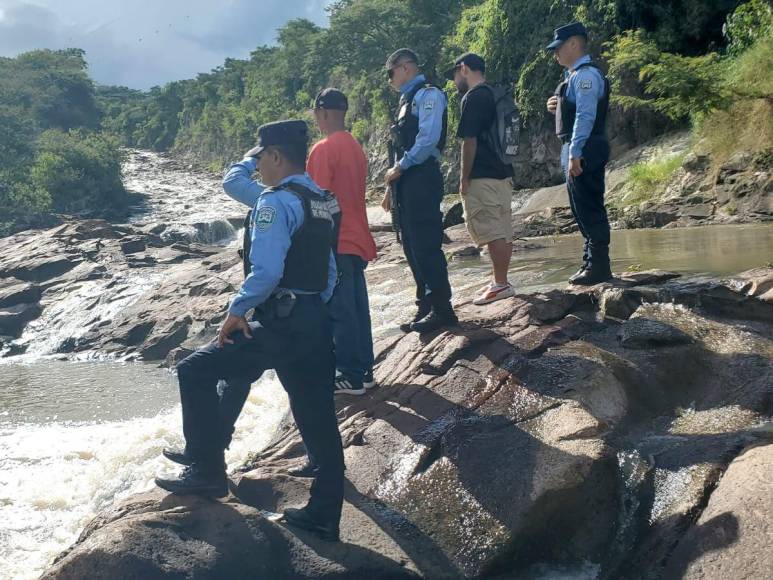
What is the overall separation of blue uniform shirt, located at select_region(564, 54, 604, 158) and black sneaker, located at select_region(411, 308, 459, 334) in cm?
140

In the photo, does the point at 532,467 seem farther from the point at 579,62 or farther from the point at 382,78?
the point at 382,78

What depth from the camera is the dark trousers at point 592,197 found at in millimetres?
5457

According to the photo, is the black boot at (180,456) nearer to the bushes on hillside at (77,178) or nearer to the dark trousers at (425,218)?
the dark trousers at (425,218)

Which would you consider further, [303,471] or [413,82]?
[413,82]

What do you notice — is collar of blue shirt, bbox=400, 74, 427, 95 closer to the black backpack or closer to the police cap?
the police cap

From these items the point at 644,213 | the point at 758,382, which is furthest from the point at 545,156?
the point at 758,382

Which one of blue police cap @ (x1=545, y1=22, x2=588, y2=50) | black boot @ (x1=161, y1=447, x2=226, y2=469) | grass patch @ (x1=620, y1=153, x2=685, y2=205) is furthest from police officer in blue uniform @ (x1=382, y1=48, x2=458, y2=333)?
grass patch @ (x1=620, y1=153, x2=685, y2=205)

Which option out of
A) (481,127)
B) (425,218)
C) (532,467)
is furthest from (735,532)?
(481,127)

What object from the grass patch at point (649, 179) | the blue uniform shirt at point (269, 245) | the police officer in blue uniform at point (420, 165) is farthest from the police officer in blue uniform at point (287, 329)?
the grass patch at point (649, 179)

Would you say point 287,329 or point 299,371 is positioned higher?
point 287,329

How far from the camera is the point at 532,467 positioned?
360 cm

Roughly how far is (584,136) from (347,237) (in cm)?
182

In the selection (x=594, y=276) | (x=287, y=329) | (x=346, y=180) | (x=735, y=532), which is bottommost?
(x=735, y=532)

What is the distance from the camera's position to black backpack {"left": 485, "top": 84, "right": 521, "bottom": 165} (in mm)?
5289
